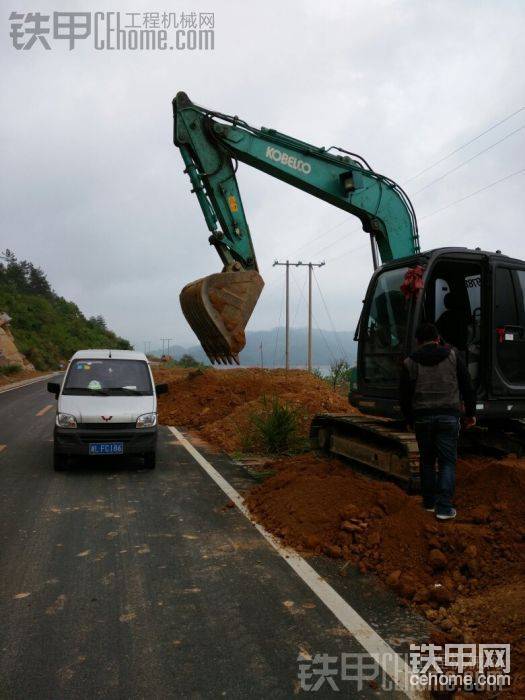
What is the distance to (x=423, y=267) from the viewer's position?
21.0ft

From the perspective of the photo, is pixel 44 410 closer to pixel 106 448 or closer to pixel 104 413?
pixel 104 413

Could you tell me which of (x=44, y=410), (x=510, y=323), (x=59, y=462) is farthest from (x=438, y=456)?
(x=44, y=410)

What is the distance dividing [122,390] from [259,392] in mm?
6373

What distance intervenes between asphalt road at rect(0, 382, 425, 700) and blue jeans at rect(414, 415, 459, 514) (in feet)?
4.34

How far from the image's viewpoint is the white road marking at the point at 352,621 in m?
3.22

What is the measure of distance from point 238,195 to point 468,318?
5.48 meters

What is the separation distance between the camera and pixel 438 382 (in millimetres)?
5535

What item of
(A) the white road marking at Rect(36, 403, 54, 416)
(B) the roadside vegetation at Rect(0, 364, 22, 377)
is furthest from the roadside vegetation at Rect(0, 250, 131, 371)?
(A) the white road marking at Rect(36, 403, 54, 416)

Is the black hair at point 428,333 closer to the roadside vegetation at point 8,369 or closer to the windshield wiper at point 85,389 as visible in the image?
the windshield wiper at point 85,389

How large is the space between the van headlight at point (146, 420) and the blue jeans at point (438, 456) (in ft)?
14.4

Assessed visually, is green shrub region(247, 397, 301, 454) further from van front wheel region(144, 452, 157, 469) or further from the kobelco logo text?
the kobelco logo text

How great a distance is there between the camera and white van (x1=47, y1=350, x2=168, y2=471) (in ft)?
27.0

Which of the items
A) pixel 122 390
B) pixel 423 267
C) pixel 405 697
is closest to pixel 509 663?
pixel 405 697

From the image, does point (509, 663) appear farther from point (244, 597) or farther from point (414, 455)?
point (414, 455)
